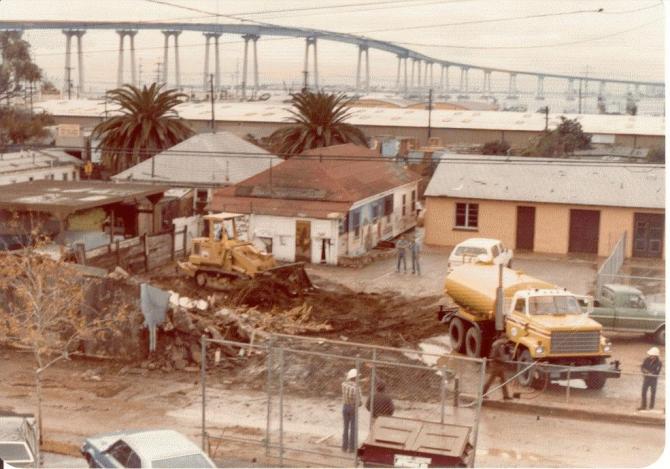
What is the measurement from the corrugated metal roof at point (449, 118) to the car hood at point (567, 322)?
3.41m

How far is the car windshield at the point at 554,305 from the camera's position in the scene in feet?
44.9

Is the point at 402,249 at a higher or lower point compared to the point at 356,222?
lower

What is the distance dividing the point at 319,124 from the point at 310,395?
167 inches

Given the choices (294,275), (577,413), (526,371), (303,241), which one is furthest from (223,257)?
(577,413)

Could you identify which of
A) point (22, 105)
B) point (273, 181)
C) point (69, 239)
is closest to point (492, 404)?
point (273, 181)

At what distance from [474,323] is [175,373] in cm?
418

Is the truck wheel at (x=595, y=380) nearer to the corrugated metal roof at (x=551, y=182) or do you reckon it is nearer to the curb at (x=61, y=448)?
the corrugated metal roof at (x=551, y=182)

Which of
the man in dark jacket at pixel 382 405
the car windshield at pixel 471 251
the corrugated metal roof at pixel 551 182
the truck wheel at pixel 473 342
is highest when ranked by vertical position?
the corrugated metal roof at pixel 551 182

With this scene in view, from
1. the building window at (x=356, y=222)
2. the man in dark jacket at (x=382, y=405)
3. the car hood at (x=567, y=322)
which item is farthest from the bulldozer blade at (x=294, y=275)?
the man in dark jacket at (x=382, y=405)

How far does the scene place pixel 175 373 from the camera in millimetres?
14539

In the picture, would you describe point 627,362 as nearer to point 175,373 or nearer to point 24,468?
point 175,373

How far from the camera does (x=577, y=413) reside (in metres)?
12.8

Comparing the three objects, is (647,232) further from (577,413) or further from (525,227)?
(577,413)

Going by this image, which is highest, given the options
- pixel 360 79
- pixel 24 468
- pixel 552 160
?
pixel 360 79
